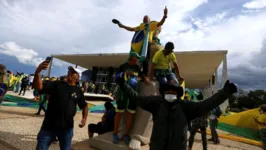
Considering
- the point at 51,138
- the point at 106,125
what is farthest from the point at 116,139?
the point at 51,138

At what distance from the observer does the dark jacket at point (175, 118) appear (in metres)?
2.09

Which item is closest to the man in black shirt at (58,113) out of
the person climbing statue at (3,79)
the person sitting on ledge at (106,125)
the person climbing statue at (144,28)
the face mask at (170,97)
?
the face mask at (170,97)

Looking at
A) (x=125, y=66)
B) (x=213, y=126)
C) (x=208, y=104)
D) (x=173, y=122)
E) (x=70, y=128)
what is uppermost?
(x=125, y=66)

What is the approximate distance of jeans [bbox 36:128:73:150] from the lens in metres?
2.43

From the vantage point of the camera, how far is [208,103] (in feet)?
6.97

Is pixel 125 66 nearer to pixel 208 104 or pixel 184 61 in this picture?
pixel 208 104

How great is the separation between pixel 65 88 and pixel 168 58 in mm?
2170

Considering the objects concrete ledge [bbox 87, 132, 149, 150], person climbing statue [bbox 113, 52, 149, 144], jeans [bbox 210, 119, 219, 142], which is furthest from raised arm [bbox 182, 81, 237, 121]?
jeans [bbox 210, 119, 219, 142]

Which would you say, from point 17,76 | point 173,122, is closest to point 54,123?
point 173,122

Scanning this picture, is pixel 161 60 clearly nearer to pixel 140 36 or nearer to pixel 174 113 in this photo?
pixel 140 36

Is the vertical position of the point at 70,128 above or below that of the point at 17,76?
below

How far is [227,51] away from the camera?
Result: 1734cm

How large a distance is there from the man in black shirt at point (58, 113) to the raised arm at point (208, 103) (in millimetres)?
1624

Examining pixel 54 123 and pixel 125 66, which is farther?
pixel 125 66
